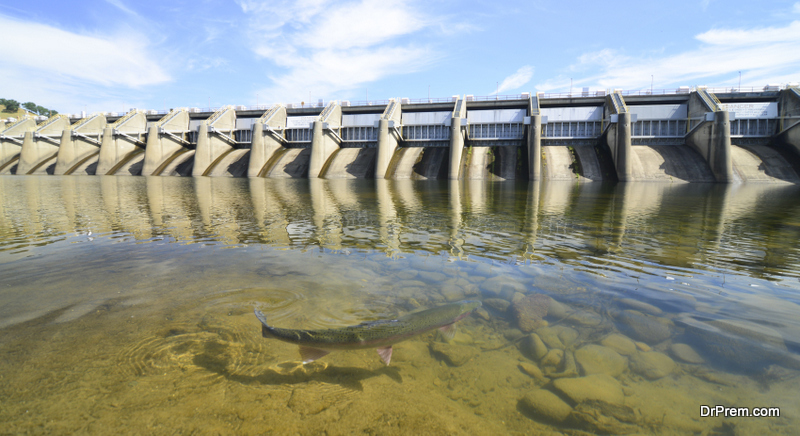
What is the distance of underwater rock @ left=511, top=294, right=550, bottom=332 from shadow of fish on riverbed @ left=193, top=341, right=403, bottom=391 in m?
1.77

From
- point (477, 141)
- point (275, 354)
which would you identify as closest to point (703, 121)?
point (477, 141)

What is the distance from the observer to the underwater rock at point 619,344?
3.83 m

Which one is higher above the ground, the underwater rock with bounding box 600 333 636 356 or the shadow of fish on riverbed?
the shadow of fish on riverbed

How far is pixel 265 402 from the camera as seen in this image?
304 centimetres

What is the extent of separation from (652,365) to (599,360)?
475mm

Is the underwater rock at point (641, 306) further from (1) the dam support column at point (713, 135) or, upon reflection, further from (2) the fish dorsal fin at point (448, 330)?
(1) the dam support column at point (713, 135)

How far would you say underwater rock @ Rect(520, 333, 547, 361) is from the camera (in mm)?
3819

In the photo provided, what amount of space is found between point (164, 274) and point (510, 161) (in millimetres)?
41635

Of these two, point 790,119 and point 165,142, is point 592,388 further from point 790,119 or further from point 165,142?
point 165,142

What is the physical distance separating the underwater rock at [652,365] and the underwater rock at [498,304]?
1516mm

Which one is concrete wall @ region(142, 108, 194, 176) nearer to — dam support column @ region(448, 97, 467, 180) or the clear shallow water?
dam support column @ region(448, 97, 467, 180)

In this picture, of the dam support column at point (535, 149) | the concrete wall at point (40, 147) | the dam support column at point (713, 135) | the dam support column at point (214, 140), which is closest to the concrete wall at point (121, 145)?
→ the concrete wall at point (40, 147)

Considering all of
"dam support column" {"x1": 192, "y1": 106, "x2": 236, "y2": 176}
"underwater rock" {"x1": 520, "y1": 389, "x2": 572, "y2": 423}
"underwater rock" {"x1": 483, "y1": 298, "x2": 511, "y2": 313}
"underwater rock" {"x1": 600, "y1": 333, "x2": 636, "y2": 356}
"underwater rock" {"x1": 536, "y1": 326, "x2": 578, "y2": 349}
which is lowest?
"underwater rock" {"x1": 520, "y1": 389, "x2": 572, "y2": 423}

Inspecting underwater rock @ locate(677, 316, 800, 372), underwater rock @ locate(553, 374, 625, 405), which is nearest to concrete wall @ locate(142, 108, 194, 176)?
underwater rock @ locate(553, 374, 625, 405)
